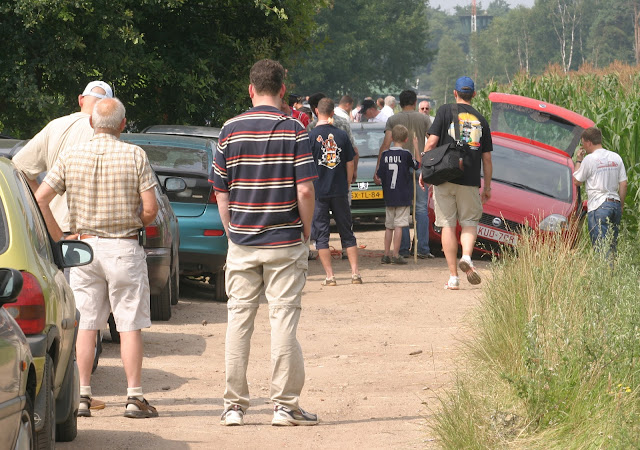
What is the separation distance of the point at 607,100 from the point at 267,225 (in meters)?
13.6

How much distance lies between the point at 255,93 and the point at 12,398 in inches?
131

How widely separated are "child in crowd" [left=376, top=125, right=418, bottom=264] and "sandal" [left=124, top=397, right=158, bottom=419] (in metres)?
8.25

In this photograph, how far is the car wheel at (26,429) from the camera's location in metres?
4.27

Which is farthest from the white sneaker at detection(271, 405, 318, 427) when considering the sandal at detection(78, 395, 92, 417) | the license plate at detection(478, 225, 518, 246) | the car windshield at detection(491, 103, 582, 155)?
the car windshield at detection(491, 103, 582, 155)

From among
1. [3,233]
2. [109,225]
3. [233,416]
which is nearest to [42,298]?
[3,233]

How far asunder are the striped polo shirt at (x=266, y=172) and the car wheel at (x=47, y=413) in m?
1.82

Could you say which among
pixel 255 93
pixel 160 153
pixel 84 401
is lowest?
pixel 84 401

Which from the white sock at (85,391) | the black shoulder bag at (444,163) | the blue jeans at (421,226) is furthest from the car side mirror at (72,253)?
the blue jeans at (421,226)

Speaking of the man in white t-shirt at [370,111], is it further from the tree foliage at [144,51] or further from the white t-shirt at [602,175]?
the white t-shirt at [602,175]

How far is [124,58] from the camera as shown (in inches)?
625

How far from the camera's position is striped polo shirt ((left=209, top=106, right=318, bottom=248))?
22.8ft

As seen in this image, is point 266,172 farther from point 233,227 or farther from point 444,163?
point 444,163

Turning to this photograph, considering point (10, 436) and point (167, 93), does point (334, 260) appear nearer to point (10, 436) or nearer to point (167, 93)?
point (167, 93)

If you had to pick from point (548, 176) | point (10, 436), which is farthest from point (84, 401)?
point (548, 176)
